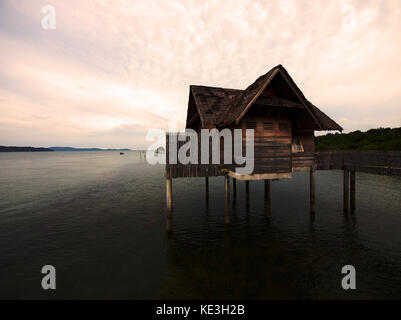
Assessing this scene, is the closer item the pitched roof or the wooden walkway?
the pitched roof

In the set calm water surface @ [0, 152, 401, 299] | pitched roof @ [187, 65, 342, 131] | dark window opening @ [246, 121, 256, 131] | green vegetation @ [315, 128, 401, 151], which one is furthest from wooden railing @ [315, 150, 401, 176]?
green vegetation @ [315, 128, 401, 151]

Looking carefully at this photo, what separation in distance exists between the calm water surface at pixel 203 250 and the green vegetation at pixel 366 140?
35.3 metres

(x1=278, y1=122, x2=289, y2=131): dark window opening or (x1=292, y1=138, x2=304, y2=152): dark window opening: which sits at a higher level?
(x1=278, y1=122, x2=289, y2=131): dark window opening

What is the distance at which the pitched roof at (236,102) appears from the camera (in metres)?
10.7

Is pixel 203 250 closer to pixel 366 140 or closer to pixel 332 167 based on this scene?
pixel 332 167

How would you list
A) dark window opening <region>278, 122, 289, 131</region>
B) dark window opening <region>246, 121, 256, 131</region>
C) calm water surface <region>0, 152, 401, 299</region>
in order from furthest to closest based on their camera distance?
dark window opening <region>278, 122, 289, 131</region> < dark window opening <region>246, 121, 256, 131</region> < calm water surface <region>0, 152, 401, 299</region>

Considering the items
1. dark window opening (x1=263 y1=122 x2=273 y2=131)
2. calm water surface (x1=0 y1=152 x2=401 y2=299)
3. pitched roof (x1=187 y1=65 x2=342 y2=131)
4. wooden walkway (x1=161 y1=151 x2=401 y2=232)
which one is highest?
pitched roof (x1=187 y1=65 x2=342 y2=131)

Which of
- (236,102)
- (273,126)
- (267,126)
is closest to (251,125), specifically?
(267,126)

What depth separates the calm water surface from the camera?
7750mm

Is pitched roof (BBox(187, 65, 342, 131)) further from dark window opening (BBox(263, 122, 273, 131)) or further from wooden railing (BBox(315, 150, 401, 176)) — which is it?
wooden railing (BBox(315, 150, 401, 176))

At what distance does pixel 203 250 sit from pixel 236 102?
33.1 feet

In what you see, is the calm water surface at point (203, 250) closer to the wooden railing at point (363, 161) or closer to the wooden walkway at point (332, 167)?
the wooden walkway at point (332, 167)
